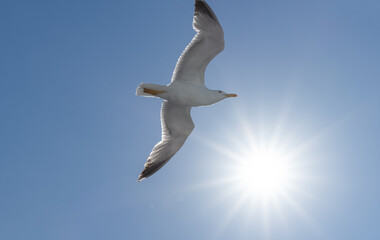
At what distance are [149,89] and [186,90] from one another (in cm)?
93

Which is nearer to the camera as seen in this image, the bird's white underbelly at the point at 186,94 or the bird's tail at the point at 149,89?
the bird's tail at the point at 149,89

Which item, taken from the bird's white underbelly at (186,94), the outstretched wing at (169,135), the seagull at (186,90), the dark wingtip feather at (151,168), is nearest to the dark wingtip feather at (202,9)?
the seagull at (186,90)

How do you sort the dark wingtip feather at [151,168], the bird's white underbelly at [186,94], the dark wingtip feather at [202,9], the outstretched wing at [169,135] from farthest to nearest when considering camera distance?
the dark wingtip feather at [151,168] < the outstretched wing at [169,135] < the bird's white underbelly at [186,94] < the dark wingtip feather at [202,9]

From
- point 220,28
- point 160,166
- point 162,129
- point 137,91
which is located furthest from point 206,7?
point 160,166

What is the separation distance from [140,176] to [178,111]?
2.04m

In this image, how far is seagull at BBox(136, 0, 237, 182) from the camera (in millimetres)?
10062

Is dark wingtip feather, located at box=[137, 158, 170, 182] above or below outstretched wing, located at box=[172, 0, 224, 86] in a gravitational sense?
below

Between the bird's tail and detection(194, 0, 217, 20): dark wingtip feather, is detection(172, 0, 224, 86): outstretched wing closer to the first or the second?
detection(194, 0, 217, 20): dark wingtip feather

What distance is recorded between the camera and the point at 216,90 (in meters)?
11.1

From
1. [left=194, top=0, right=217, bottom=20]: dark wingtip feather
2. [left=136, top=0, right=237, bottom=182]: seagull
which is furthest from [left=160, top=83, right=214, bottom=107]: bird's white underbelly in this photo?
[left=194, top=0, right=217, bottom=20]: dark wingtip feather

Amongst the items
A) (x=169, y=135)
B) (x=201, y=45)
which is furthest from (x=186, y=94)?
(x=169, y=135)

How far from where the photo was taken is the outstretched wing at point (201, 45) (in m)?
10.0

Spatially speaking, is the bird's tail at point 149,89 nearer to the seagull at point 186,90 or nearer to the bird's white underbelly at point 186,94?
the seagull at point 186,90

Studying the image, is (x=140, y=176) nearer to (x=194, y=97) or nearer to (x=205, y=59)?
(x=194, y=97)
